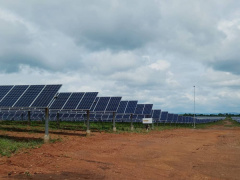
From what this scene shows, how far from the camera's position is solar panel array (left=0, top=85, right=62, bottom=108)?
18.2 metres

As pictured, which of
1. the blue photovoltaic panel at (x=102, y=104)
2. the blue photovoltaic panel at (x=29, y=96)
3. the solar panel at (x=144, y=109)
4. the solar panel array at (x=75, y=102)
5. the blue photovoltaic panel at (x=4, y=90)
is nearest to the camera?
the blue photovoltaic panel at (x=29, y=96)

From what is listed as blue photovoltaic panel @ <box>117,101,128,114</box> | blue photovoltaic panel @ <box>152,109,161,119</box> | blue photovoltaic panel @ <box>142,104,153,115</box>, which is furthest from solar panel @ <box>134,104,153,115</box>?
blue photovoltaic panel @ <box>152,109,161,119</box>

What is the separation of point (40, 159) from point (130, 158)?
176 inches

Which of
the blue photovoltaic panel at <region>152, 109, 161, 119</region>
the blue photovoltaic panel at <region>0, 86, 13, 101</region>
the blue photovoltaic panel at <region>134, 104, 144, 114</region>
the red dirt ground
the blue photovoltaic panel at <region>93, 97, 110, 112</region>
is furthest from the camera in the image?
the blue photovoltaic panel at <region>152, 109, 161, 119</region>

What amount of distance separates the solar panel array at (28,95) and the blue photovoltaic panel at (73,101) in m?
3.04

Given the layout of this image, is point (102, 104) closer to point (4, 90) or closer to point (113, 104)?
point (113, 104)

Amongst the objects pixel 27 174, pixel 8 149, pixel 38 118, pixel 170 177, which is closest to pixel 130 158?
pixel 170 177

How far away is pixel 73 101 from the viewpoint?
2428 cm

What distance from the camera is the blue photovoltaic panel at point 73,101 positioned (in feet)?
75.3

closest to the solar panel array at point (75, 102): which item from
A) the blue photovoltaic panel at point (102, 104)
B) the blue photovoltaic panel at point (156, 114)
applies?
the blue photovoltaic panel at point (102, 104)

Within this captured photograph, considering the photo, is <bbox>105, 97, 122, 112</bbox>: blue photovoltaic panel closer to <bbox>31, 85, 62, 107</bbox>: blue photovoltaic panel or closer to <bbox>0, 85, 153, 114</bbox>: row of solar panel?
<bbox>0, 85, 153, 114</bbox>: row of solar panel

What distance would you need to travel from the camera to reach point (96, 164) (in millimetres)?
10625

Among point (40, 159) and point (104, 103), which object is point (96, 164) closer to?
point (40, 159)

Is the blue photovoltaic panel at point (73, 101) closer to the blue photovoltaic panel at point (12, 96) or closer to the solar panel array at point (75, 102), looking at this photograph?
the solar panel array at point (75, 102)
